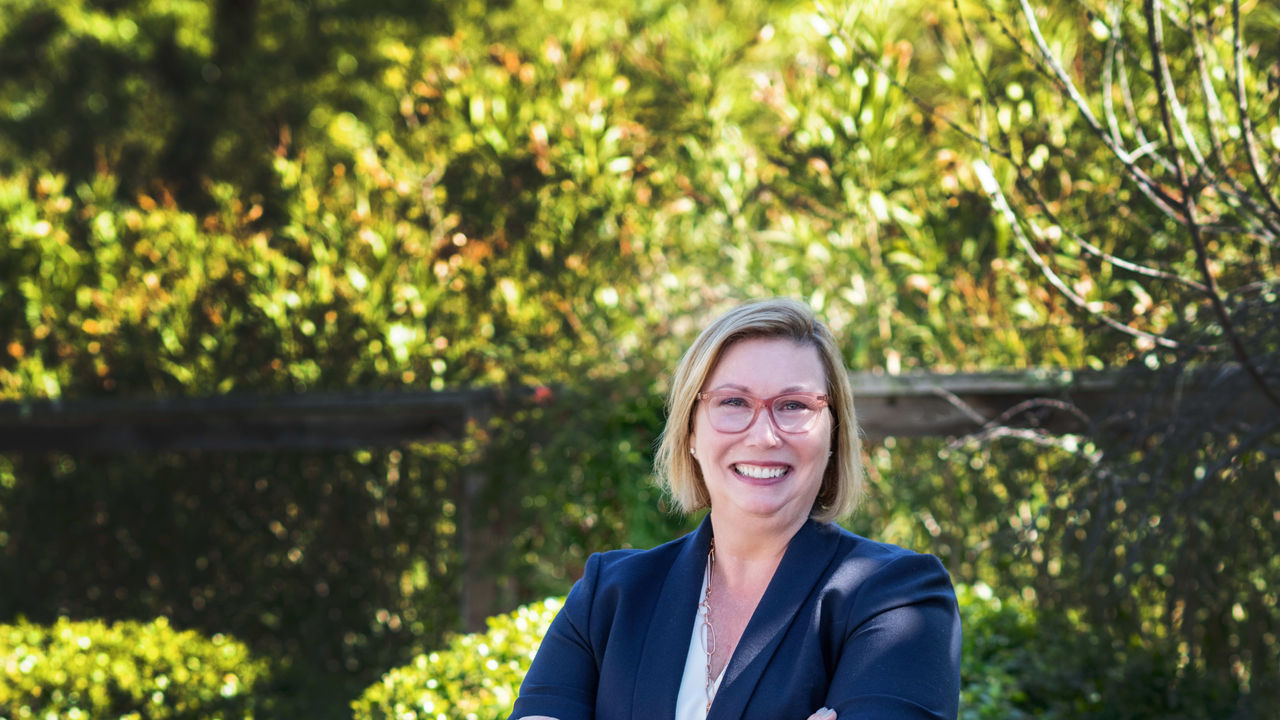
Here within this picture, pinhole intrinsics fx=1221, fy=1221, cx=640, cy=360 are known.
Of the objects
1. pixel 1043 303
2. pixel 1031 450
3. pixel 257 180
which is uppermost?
pixel 257 180

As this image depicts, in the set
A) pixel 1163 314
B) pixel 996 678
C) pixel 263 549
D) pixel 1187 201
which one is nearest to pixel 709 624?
pixel 1187 201

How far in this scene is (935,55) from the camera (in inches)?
402

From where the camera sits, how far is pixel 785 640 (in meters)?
1.75

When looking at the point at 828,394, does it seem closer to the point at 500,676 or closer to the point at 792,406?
the point at 792,406

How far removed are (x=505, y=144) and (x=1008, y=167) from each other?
79.9 inches

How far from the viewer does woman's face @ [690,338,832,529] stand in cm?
184

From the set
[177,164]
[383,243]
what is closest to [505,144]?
[383,243]

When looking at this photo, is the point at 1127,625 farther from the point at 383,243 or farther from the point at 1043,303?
the point at 383,243

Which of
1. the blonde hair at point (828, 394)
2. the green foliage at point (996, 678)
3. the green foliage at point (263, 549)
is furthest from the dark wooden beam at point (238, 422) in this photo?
the blonde hair at point (828, 394)

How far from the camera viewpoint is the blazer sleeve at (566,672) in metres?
1.87

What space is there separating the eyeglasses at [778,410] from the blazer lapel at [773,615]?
17cm

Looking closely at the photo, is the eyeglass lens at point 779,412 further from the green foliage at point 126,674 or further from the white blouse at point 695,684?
the green foliage at point 126,674

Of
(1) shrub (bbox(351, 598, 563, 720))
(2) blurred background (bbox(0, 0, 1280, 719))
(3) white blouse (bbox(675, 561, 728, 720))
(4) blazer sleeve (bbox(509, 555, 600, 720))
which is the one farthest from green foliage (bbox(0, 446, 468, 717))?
(3) white blouse (bbox(675, 561, 728, 720))

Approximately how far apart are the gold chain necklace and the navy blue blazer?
0.06 ft
